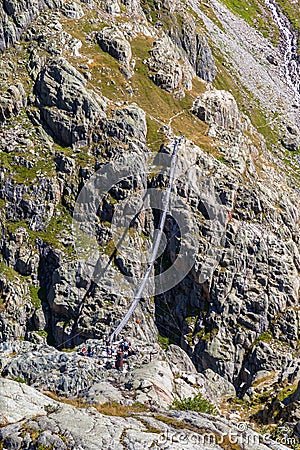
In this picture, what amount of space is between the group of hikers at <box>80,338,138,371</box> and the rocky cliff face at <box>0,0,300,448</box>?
19.1 m

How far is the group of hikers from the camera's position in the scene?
1716 inches

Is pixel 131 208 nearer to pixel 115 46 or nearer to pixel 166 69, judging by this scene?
pixel 166 69

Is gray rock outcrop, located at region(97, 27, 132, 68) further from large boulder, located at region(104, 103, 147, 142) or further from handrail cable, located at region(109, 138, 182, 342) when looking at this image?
handrail cable, located at region(109, 138, 182, 342)

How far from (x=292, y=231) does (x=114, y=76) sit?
40.2 meters

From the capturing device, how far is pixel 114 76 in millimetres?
91875

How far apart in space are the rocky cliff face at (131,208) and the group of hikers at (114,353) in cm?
1910

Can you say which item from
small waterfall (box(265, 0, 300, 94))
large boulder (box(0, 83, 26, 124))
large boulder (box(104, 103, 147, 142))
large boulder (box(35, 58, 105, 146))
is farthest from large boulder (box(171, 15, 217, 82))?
small waterfall (box(265, 0, 300, 94))

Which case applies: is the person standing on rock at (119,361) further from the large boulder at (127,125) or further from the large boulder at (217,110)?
the large boulder at (217,110)

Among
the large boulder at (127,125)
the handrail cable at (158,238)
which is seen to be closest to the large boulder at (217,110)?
the large boulder at (127,125)

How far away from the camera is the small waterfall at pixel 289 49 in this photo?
15912 centimetres

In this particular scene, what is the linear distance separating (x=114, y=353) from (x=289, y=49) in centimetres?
15438

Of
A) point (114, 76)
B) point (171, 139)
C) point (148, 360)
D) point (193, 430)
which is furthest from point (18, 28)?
point (193, 430)

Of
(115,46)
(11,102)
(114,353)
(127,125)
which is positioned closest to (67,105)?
(11,102)

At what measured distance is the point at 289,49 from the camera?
176 metres
